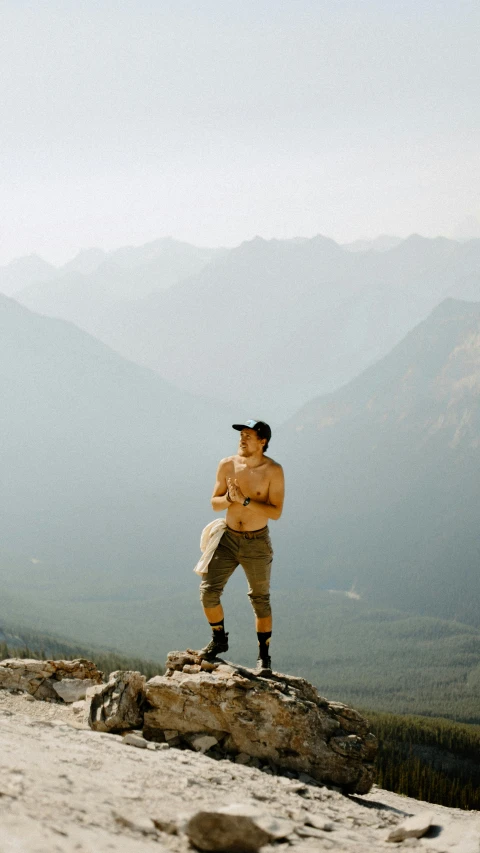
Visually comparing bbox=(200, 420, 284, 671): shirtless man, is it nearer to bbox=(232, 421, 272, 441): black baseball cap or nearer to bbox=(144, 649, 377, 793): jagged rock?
bbox=(232, 421, 272, 441): black baseball cap

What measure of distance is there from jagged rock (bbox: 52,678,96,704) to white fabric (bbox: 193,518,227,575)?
11.3 feet

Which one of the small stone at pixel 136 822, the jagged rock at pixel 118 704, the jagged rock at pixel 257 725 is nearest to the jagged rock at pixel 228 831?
the small stone at pixel 136 822

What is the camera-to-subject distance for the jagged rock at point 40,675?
15992 millimetres

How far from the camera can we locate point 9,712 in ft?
46.1

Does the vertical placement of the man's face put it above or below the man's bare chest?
above

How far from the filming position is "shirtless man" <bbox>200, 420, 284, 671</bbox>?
14.5 m

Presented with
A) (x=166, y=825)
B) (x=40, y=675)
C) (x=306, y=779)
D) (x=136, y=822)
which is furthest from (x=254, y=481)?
(x=136, y=822)

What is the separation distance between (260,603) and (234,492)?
225cm

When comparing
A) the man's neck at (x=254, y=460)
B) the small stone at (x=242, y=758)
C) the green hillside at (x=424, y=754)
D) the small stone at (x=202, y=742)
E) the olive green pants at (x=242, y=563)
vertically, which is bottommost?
the green hillside at (x=424, y=754)

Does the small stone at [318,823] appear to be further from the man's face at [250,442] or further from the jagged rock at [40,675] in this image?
the jagged rock at [40,675]

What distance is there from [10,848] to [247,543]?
26.3 feet

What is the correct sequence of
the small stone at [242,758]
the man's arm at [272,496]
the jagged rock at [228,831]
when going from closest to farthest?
the jagged rock at [228,831]
the small stone at [242,758]
the man's arm at [272,496]

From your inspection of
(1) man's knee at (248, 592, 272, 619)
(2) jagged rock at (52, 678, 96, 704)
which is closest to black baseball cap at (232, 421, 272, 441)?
(1) man's knee at (248, 592, 272, 619)

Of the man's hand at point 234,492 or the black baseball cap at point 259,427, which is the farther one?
the black baseball cap at point 259,427
